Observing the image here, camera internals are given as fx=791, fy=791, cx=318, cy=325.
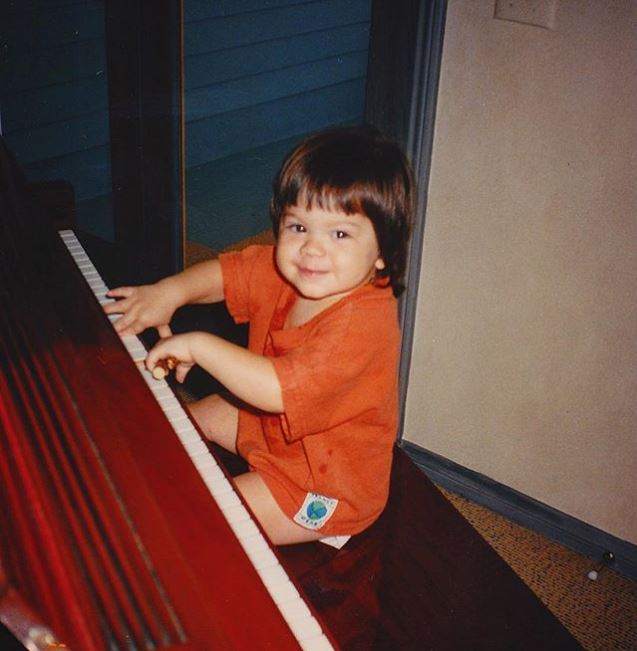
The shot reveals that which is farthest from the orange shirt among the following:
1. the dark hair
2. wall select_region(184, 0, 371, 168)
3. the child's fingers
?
wall select_region(184, 0, 371, 168)

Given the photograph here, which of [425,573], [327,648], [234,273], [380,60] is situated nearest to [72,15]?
[380,60]

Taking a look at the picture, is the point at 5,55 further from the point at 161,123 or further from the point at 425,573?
the point at 425,573

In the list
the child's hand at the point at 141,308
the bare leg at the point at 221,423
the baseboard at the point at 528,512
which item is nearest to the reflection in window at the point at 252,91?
the baseboard at the point at 528,512

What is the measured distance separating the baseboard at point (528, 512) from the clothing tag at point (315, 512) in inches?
44.1

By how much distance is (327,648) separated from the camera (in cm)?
85

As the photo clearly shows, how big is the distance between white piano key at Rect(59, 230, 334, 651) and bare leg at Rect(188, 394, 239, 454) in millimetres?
375

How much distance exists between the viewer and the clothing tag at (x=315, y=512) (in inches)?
55.0

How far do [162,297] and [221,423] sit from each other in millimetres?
316

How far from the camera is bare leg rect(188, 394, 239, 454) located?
5.53 feet

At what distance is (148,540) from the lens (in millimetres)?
805

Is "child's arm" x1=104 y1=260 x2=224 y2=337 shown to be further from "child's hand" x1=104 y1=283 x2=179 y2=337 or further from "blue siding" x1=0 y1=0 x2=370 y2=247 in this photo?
"blue siding" x1=0 y1=0 x2=370 y2=247

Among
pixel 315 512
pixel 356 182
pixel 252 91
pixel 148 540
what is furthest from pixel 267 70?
pixel 148 540

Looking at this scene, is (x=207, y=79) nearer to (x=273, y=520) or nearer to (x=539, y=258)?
(x=539, y=258)

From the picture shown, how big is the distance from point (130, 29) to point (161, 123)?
12.2 inches
